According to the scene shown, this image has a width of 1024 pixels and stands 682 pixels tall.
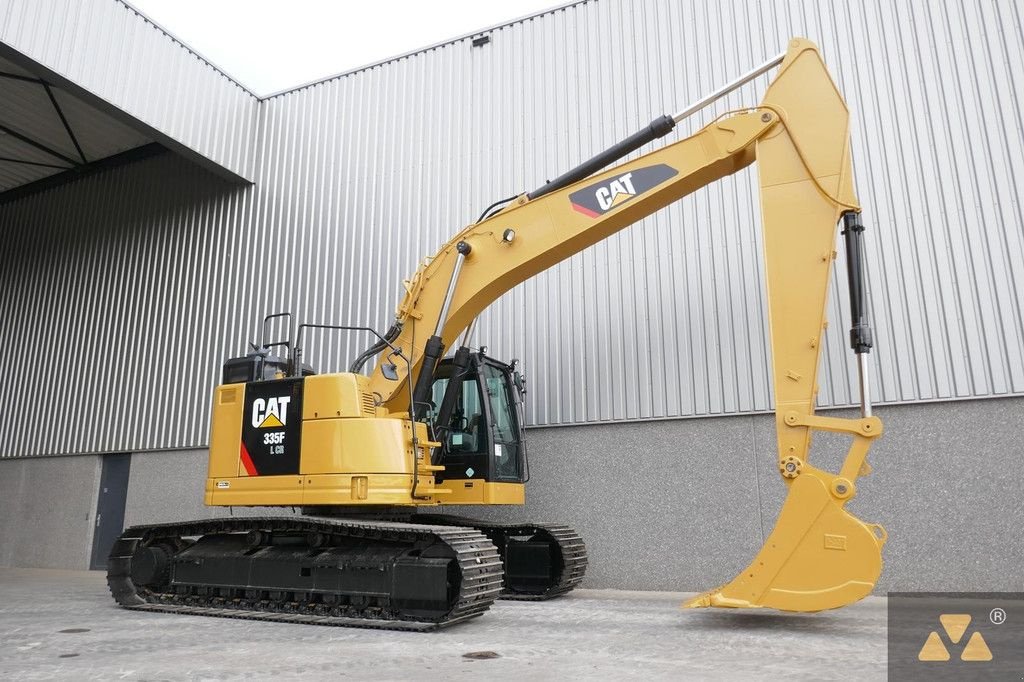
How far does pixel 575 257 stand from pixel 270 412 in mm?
4899

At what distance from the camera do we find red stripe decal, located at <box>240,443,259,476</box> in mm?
7353

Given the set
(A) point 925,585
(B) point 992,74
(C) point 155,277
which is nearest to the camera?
(A) point 925,585

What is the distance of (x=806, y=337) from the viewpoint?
19.8 feet

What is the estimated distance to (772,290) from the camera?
20.4 feet

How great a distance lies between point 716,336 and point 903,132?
3.39 metres

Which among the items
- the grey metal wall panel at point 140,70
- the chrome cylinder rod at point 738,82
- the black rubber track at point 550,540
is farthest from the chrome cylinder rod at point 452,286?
the grey metal wall panel at point 140,70

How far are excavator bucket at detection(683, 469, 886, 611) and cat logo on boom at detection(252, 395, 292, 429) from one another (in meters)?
4.32

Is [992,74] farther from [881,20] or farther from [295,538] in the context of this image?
[295,538]

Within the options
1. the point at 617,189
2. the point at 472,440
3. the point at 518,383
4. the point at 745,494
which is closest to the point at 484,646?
the point at 472,440

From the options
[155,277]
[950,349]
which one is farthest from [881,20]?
[155,277]

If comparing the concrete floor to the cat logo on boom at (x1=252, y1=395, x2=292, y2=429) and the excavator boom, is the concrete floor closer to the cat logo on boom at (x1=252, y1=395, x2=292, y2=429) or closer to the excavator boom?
the excavator boom

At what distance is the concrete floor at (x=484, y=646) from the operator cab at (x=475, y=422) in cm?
150

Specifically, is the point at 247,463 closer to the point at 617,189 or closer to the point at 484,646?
the point at 484,646

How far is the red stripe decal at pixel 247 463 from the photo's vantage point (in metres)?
7.35
